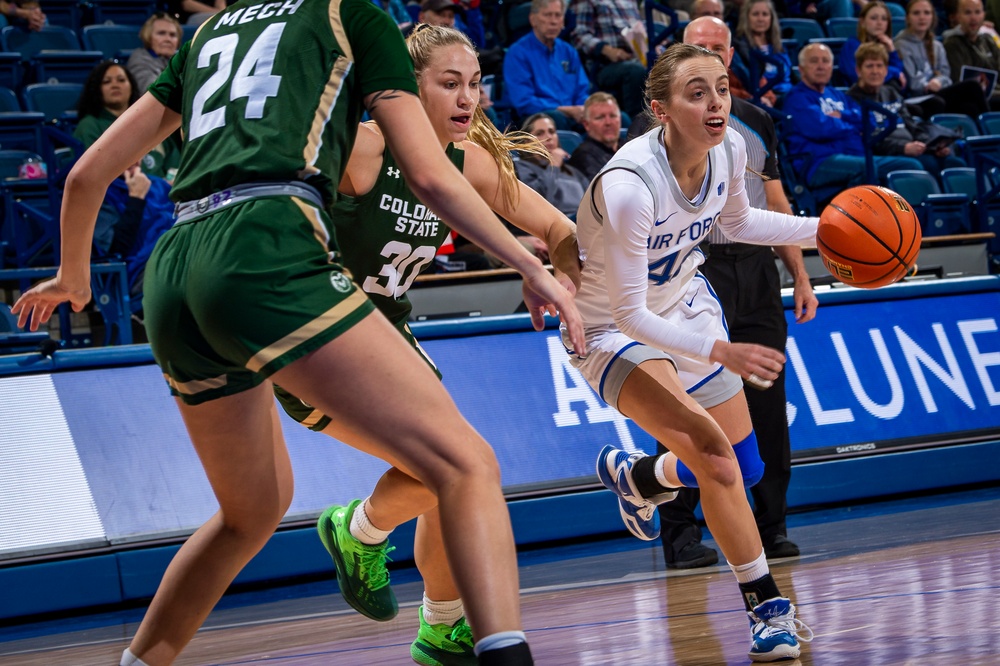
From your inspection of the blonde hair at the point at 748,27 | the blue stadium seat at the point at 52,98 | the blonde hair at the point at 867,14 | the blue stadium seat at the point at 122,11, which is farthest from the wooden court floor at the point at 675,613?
the blonde hair at the point at 867,14

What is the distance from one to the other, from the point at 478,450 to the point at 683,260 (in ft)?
6.18

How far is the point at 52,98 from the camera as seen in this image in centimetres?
881

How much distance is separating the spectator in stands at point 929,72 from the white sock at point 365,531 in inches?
379

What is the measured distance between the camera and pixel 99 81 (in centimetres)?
793

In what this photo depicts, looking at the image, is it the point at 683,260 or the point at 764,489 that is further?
the point at 764,489

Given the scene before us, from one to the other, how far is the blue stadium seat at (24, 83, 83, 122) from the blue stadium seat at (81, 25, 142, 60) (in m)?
0.71

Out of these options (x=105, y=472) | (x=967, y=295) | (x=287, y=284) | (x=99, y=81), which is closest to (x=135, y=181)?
(x=99, y=81)

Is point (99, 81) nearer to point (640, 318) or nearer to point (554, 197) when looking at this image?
point (554, 197)

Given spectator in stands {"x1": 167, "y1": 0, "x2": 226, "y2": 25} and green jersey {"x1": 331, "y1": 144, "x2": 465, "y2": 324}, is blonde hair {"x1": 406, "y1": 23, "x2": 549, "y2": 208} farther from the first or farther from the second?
spectator in stands {"x1": 167, "y1": 0, "x2": 226, "y2": 25}

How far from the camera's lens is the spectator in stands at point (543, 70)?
980 centimetres

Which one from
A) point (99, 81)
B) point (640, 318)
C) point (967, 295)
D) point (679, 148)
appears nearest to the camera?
point (640, 318)

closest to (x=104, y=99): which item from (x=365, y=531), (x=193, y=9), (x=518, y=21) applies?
(x=193, y=9)

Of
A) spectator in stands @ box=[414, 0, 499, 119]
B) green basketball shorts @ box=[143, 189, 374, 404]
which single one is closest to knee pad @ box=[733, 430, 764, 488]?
green basketball shorts @ box=[143, 189, 374, 404]

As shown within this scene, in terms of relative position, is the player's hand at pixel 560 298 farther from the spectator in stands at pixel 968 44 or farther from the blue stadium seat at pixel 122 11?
the spectator in stands at pixel 968 44
